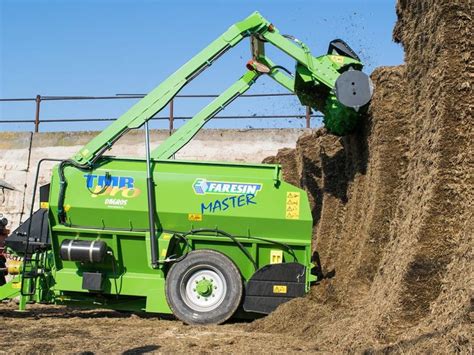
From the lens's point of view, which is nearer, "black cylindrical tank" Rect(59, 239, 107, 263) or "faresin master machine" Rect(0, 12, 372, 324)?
"faresin master machine" Rect(0, 12, 372, 324)

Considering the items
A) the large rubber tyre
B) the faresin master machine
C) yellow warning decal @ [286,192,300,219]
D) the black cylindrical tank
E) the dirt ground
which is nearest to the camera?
the dirt ground

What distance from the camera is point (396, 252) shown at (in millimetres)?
7453

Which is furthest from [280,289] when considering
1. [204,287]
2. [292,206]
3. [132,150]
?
[132,150]

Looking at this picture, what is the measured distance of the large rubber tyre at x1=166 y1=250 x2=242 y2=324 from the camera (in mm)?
9664

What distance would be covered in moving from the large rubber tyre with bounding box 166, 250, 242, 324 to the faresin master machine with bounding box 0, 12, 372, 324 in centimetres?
1

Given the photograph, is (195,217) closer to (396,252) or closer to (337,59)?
(337,59)

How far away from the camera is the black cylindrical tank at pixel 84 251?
32.5 feet

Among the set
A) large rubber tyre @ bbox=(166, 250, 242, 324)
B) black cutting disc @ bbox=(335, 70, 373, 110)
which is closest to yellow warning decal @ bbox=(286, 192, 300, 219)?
large rubber tyre @ bbox=(166, 250, 242, 324)

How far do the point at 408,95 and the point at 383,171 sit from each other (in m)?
1.06

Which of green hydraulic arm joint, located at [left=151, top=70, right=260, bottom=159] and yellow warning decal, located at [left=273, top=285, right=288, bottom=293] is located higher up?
green hydraulic arm joint, located at [left=151, top=70, right=260, bottom=159]

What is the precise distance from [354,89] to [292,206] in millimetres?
1896

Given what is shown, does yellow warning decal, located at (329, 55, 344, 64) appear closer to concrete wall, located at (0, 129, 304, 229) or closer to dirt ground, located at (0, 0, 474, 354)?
dirt ground, located at (0, 0, 474, 354)

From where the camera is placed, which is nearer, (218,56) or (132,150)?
(218,56)

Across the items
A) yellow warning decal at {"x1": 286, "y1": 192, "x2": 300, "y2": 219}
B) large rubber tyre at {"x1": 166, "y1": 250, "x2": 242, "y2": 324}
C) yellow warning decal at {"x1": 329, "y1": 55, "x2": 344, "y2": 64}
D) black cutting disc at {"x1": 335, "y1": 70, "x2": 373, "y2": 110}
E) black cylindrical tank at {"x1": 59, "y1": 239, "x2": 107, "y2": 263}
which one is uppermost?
yellow warning decal at {"x1": 329, "y1": 55, "x2": 344, "y2": 64}
